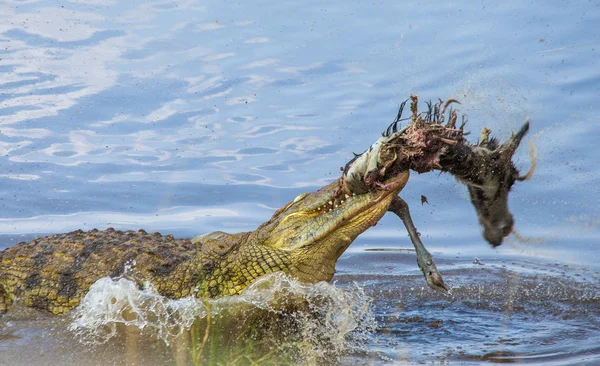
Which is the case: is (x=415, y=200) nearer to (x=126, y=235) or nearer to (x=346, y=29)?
(x=126, y=235)

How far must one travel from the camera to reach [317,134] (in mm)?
10758

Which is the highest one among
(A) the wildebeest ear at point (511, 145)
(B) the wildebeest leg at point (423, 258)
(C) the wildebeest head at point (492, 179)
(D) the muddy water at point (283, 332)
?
(A) the wildebeest ear at point (511, 145)

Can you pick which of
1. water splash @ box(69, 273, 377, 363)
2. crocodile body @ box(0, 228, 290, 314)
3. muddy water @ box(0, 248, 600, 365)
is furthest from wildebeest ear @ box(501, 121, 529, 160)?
crocodile body @ box(0, 228, 290, 314)

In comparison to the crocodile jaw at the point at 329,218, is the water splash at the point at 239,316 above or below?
below

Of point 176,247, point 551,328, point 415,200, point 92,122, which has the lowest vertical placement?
point 551,328

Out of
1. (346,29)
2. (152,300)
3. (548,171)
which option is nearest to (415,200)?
(548,171)

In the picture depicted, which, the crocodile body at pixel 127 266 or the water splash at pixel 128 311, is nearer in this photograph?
the water splash at pixel 128 311

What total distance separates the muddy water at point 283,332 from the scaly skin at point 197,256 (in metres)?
0.10

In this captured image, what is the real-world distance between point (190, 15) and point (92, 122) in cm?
423

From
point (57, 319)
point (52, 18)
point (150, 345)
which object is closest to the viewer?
point (150, 345)

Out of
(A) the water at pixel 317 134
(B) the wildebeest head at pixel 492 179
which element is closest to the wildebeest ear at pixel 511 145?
(B) the wildebeest head at pixel 492 179

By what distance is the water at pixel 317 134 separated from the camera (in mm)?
5711

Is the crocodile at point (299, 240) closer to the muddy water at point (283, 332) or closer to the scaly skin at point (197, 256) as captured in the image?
the scaly skin at point (197, 256)

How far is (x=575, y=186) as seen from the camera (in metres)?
9.00
